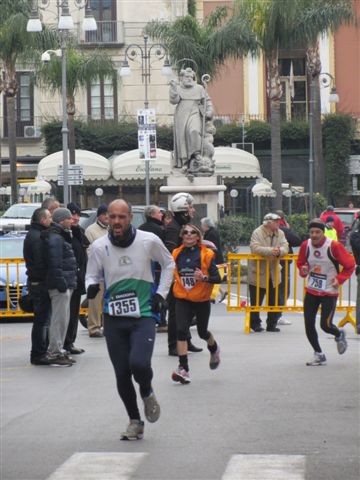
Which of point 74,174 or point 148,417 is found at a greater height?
point 74,174

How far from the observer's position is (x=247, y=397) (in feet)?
41.0

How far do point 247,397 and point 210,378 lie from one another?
1457mm

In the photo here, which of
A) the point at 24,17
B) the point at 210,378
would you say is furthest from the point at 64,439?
the point at 24,17

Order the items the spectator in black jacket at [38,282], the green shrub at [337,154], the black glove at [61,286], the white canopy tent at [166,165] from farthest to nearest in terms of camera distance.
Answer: the green shrub at [337,154] < the white canopy tent at [166,165] < the spectator in black jacket at [38,282] < the black glove at [61,286]

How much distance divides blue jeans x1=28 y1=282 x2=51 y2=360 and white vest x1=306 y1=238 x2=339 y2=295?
3011 mm

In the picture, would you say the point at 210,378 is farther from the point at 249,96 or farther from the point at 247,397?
the point at 249,96

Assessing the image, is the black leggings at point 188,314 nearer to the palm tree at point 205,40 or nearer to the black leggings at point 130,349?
the black leggings at point 130,349

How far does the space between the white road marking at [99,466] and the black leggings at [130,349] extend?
2.33ft

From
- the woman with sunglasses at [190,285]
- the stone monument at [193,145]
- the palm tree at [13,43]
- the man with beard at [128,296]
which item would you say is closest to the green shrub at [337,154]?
the palm tree at [13,43]

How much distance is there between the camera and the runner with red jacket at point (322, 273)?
1440 centimetres

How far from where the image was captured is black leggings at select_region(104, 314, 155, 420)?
10.1m

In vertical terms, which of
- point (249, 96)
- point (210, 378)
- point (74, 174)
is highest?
point (249, 96)

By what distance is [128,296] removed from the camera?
33.4 ft

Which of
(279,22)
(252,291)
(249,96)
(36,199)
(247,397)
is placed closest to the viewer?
(247,397)
